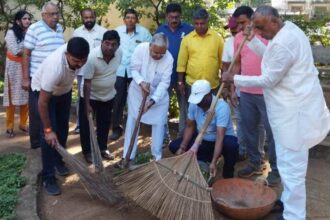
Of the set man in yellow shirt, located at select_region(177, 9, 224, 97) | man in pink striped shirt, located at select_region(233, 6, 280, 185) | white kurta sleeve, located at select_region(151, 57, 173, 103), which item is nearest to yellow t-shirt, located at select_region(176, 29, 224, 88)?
man in yellow shirt, located at select_region(177, 9, 224, 97)

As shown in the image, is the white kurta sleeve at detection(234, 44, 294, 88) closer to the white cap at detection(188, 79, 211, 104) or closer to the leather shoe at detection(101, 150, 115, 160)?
the white cap at detection(188, 79, 211, 104)

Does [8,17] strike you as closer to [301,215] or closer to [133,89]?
[133,89]

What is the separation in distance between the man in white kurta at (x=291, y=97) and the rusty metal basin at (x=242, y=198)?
12.6 inches

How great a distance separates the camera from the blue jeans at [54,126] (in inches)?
169

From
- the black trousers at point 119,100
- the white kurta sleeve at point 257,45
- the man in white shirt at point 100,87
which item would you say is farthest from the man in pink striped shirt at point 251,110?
the black trousers at point 119,100

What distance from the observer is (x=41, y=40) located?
5.07m

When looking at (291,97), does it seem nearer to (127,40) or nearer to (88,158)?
(88,158)

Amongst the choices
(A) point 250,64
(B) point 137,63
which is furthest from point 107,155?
(A) point 250,64

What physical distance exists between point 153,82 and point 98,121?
37.9 inches

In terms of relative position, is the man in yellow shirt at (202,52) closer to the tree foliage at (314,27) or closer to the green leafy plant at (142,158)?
the green leafy plant at (142,158)

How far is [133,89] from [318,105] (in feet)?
6.86

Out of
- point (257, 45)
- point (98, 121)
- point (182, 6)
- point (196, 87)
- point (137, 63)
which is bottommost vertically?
point (98, 121)

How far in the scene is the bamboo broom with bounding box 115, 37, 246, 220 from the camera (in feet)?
11.9

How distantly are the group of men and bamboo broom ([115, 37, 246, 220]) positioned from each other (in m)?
0.45
